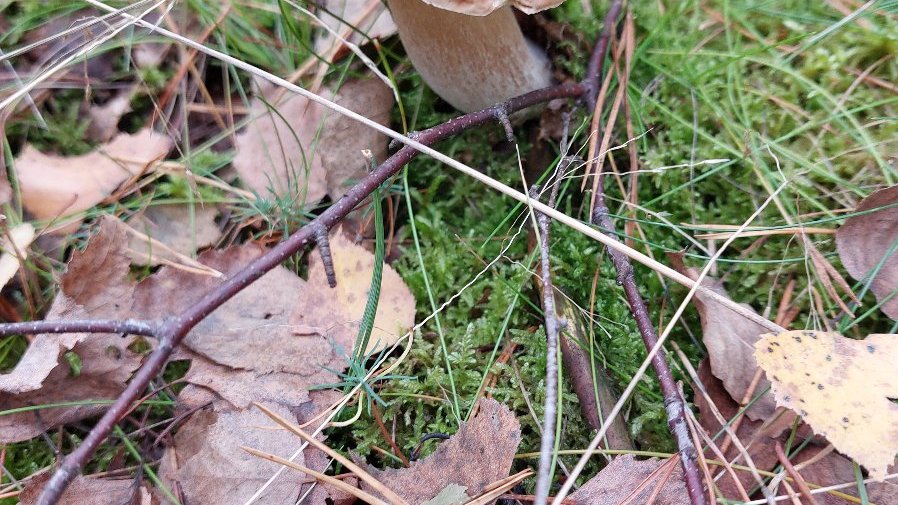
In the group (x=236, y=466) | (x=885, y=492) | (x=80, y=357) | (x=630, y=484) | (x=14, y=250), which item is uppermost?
(x=14, y=250)

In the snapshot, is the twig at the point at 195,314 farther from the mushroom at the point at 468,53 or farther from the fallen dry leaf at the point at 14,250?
the fallen dry leaf at the point at 14,250

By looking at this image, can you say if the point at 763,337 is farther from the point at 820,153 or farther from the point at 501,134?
the point at 501,134

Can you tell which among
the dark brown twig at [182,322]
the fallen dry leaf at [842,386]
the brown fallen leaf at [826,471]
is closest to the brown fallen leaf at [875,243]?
the fallen dry leaf at [842,386]

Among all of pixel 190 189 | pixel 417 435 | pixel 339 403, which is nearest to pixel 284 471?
pixel 339 403

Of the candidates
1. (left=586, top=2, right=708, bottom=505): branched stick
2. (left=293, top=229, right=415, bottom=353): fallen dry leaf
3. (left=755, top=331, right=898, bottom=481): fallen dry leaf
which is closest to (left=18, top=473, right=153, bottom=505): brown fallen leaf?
(left=293, top=229, right=415, bottom=353): fallen dry leaf

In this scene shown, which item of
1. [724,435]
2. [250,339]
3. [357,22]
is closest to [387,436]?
[250,339]

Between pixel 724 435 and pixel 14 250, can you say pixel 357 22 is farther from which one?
pixel 724 435
